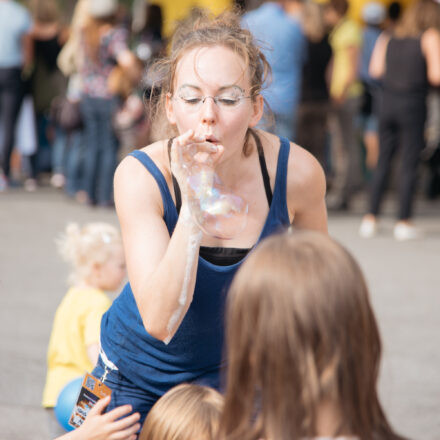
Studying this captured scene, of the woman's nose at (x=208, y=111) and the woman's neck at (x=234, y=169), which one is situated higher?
the woman's nose at (x=208, y=111)

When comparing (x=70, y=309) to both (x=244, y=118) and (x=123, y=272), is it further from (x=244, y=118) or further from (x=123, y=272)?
(x=244, y=118)

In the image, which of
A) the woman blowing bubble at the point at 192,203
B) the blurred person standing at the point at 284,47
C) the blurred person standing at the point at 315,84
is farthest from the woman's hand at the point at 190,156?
the blurred person standing at the point at 315,84

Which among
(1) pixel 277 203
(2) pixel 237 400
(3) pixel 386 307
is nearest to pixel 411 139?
(3) pixel 386 307

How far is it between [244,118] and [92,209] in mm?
5784

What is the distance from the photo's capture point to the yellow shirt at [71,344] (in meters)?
3.15

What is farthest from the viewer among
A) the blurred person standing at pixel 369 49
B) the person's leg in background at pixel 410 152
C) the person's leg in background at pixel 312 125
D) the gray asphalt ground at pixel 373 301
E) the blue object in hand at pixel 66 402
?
the blurred person standing at pixel 369 49

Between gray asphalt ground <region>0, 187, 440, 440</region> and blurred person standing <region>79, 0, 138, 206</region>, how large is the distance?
282 millimetres

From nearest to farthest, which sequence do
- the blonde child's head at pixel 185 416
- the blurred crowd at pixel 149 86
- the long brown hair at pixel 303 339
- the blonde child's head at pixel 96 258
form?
1. the long brown hair at pixel 303 339
2. the blonde child's head at pixel 185 416
3. the blonde child's head at pixel 96 258
4. the blurred crowd at pixel 149 86

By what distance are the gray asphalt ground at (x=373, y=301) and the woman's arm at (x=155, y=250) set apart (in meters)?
1.58

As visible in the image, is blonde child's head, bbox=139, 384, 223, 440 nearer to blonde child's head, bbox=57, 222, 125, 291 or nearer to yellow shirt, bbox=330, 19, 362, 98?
blonde child's head, bbox=57, 222, 125, 291

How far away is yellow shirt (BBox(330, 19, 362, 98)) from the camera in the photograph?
8279 mm

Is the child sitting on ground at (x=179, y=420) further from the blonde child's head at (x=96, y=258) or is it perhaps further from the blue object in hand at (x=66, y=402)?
the blonde child's head at (x=96, y=258)

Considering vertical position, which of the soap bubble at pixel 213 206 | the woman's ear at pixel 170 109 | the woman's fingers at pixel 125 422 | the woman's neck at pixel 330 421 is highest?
the woman's ear at pixel 170 109

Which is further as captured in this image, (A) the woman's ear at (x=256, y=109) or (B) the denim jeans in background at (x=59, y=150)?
(B) the denim jeans in background at (x=59, y=150)
